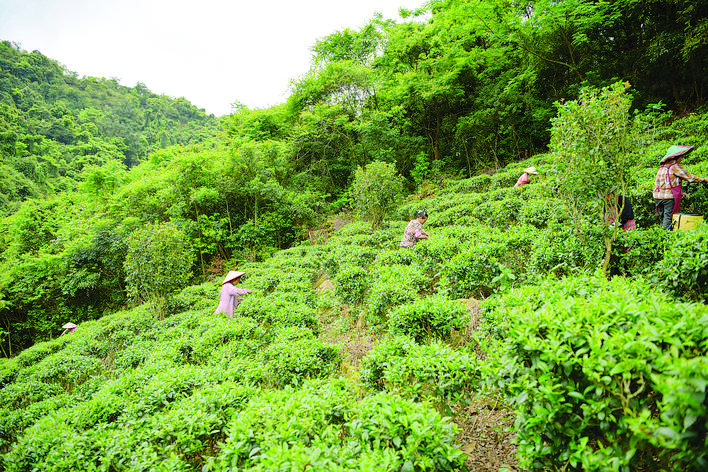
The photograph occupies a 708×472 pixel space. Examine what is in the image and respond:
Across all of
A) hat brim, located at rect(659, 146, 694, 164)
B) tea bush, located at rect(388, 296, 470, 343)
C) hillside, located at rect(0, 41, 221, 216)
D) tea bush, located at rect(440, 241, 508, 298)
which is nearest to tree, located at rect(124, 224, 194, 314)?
tea bush, located at rect(388, 296, 470, 343)

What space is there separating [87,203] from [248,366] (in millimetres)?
18468

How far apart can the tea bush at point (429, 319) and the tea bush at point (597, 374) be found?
4.49 feet

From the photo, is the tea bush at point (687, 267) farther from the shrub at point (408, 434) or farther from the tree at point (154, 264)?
the tree at point (154, 264)

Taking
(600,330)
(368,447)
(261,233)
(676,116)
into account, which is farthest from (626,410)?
(676,116)

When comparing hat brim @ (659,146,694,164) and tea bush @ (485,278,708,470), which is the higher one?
hat brim @ (659,146,694,164)

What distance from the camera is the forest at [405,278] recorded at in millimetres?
1745

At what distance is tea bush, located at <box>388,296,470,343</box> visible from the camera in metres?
3.40

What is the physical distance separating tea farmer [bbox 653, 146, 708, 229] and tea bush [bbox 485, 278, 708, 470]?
4530 mm

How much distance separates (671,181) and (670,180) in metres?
0.02

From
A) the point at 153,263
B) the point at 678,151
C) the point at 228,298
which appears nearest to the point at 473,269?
the point at 678,151

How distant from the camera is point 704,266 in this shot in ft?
8.71

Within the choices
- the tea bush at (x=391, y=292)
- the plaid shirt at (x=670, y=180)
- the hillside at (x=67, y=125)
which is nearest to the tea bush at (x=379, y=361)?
the tea bush at (x=391, y=292)

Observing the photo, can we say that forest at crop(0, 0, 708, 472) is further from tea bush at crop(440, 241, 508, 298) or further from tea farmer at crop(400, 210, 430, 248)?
tea farmer at crop(400, 210, 430, 248)

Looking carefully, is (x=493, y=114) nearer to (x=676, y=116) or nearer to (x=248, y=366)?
(x=676, y=116)
